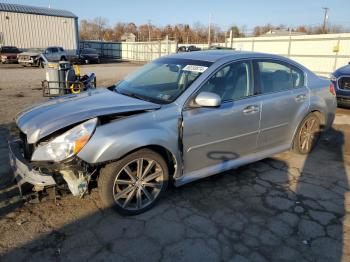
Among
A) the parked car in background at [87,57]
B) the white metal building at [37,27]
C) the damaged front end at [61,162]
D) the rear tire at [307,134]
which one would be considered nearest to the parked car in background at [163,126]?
the damaged front end at [61,162]

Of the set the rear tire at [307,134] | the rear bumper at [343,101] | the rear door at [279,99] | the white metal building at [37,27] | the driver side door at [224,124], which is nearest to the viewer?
the driver side door at [224,124]

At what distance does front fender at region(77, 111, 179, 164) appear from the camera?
9.30ft

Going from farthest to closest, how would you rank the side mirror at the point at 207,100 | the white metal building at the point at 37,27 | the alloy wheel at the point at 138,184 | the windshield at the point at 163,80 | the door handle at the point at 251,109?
the white metal building at the point at 37,27, the door handle at the point at 251,109, the windshield at the point at 163,80, the side mirror at the point at 207,100, the alloy wheel at the point at 138,184

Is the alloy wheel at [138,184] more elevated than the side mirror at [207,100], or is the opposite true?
the side mirror at [207,100]

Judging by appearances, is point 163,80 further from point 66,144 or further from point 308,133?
point 308,133

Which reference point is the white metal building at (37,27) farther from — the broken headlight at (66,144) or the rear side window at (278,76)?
the broken headlight at (66,144)

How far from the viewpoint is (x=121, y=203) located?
10.5 ft

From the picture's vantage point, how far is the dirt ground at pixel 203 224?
2.69 m

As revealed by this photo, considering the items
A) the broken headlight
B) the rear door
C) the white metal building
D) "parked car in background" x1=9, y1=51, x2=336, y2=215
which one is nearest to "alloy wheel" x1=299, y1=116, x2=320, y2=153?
"parked car in background" x1=9, y1=51, x2=336, y2=215

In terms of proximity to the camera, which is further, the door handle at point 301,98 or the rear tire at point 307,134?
the rear tire at point 307,134

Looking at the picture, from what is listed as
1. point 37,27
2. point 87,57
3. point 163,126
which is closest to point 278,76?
point 163,126

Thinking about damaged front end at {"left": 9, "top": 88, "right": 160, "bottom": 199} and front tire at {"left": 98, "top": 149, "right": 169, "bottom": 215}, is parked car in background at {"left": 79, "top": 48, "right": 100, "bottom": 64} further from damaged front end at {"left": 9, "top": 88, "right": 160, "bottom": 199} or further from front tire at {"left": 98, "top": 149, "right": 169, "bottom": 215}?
front tire at {"left": 98, "top": 149, "right": 169, "bottom": 215}

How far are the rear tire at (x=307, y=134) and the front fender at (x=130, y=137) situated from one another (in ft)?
8.13

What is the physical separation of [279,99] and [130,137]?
232 centimetres
